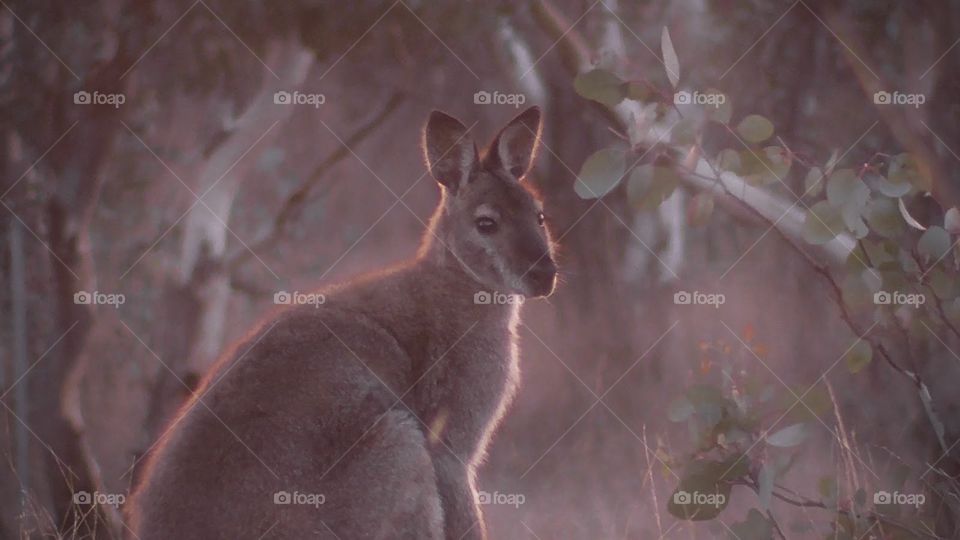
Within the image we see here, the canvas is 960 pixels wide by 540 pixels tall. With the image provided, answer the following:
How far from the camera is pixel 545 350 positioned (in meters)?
5.89

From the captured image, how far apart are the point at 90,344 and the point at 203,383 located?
1.01 meters

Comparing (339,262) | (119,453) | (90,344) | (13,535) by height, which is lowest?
(13,535)

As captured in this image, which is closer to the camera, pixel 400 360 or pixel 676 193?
pixel 400 360

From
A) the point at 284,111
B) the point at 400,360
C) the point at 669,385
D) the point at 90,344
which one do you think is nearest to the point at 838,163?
the point at 669,385

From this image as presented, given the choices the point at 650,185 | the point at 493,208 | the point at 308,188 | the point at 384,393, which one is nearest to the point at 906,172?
the point at 650,185

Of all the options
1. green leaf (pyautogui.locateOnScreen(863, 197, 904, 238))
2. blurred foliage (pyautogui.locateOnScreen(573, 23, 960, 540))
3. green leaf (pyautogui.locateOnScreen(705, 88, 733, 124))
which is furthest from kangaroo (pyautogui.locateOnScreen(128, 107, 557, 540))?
green leaf (pyautogui.locateOnScreen(863, 197, 904, 238))

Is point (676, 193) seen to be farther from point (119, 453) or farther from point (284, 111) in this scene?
point (119, 453)

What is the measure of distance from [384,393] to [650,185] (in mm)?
1578

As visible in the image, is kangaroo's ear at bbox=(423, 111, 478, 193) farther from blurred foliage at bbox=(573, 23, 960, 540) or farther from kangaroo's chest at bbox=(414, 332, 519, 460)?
kangaroo's chest at bbox=(414, 332, 519, 460)

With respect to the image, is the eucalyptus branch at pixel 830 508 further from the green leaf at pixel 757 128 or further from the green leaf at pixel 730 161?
the green leaf at pixel 757 128

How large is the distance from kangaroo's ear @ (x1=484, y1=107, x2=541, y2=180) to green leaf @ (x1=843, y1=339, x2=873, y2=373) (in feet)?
5.99

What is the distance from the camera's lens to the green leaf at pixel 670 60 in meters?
5.42

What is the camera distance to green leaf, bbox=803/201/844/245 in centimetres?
544

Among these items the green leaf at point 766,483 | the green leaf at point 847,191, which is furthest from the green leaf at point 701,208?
the green leaf at point 766,483
